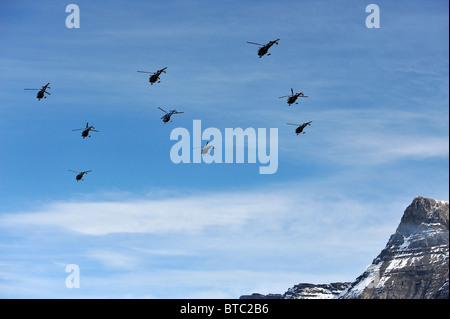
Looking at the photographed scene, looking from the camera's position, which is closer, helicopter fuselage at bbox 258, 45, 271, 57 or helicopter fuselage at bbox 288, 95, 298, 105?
helicopter fuselage at bbox 258, 45, 271, 57

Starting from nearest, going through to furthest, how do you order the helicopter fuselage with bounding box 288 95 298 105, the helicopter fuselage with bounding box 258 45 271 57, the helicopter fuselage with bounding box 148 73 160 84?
the helicopter fuselage with bounding box 258 45 271 57, the helicopter fuselage with bounding box 288 95 298 105, the helicopter fuselage with bounding box 148 73 160 84

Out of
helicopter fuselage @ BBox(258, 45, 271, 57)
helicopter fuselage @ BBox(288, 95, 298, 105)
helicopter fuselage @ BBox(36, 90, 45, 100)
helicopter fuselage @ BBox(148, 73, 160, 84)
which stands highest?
helicopter fuselage @ BBox(258, 45, 271, 57)

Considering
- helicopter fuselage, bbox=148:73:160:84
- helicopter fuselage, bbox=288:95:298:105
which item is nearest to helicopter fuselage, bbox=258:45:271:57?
helicopter fuselage, bbox=288:95:298:105

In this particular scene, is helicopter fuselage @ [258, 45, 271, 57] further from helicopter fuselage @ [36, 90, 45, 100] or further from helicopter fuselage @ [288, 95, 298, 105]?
helicopter fuselage @ [36, 90, 45, 100]

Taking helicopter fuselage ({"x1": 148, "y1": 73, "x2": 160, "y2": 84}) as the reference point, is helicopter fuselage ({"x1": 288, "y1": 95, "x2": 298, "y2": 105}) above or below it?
below

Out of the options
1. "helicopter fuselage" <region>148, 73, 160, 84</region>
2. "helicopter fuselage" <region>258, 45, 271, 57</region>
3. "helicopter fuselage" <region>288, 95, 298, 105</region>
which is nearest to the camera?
"helicopter fuselage" <region>258, 45, 271, 57</region>

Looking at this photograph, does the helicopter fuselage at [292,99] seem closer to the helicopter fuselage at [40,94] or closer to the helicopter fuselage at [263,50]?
the helicopter fuselage at [263,50]

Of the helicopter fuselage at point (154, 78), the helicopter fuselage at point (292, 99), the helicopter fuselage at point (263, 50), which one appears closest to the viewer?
the helicopter fuselage at point (263, 50)

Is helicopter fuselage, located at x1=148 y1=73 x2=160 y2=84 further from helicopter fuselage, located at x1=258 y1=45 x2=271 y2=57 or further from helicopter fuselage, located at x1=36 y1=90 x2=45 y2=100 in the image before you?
helicopter fuselage, located at x1=36 y1=90 x2=45 y2=100

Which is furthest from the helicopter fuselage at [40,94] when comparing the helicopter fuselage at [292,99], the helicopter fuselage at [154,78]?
the helicopter fuselage at [292,99]
